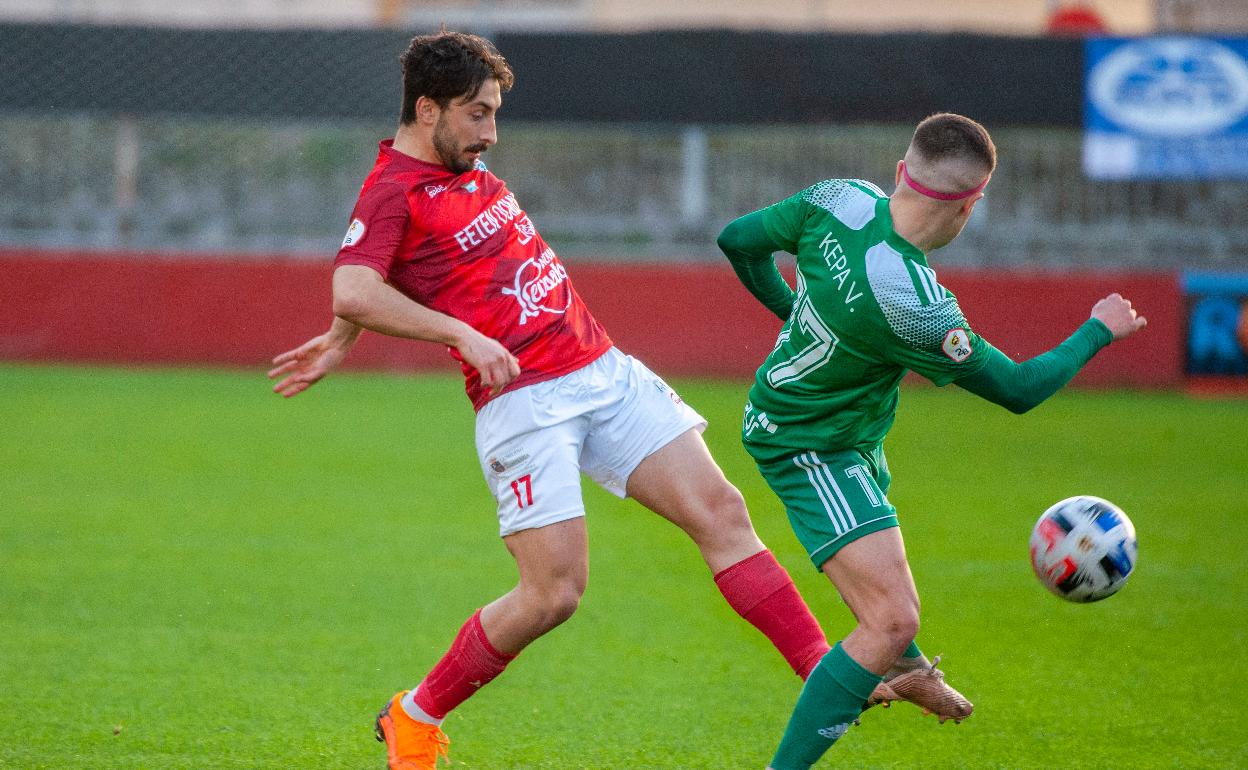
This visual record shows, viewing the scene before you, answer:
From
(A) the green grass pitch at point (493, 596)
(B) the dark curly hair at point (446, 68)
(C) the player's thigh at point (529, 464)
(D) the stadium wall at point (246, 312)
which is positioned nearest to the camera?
(B) the dark curly hair at point (446, 68)

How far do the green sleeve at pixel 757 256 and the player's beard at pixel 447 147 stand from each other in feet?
2.67

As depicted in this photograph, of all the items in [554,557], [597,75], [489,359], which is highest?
[489,359]

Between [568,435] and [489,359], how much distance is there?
49 cm

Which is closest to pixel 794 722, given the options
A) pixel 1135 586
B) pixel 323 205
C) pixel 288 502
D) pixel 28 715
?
pixel 28 715

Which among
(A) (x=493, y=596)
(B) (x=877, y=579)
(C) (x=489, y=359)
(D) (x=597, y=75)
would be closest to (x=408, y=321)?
(C) (x=489, y=359)

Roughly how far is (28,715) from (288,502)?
166 inches

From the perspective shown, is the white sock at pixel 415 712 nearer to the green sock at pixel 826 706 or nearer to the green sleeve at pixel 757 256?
the green sock at pixel 826 706

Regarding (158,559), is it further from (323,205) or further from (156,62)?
(156,62)

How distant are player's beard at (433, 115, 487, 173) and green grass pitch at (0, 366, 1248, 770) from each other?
6.03 feet

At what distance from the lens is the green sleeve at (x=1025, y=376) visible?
12.4 feet

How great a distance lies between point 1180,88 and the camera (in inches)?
663

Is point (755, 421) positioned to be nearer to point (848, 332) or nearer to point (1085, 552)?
point (848, 332)

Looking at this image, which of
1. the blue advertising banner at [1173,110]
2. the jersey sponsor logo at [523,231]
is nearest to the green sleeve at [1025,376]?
the jersey sponsor logo at [523,231]

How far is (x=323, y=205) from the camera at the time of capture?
57.8ft
